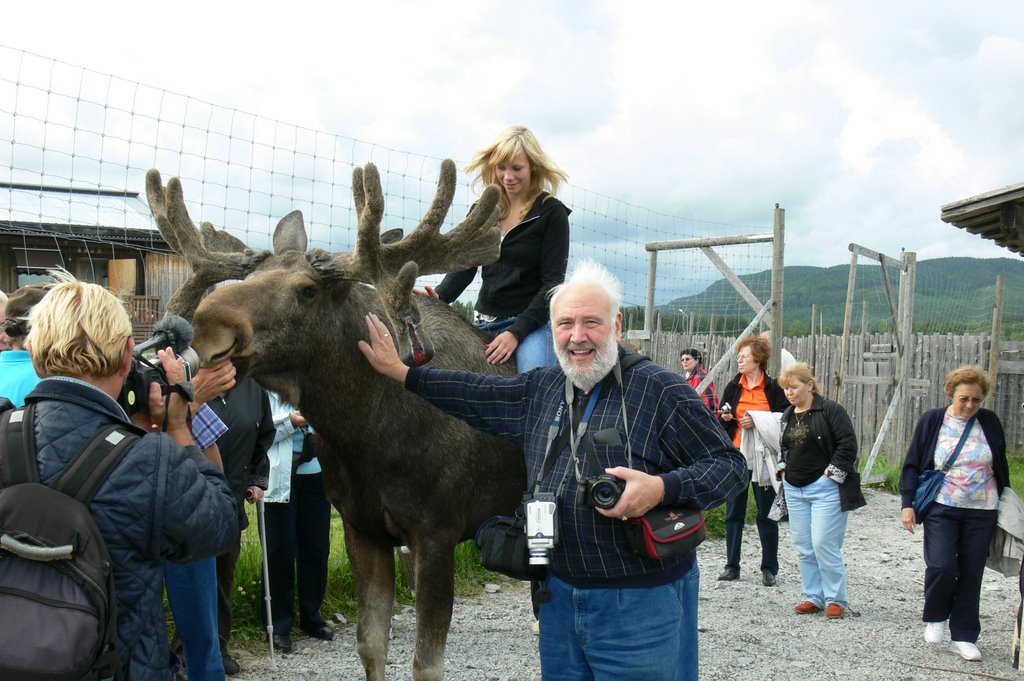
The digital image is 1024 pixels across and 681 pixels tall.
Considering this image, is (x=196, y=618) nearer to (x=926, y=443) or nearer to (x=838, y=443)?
(x=926, y=443)

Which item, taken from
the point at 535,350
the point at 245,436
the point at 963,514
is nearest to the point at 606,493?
the point at 535,350

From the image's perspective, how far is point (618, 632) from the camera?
9.59ft

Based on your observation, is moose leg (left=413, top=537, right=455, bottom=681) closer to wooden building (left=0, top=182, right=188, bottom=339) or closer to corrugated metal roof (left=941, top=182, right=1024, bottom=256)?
corrugated metal roof (left=941, top=182, right=1024, bottom=256)

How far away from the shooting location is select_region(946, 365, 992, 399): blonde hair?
644 cm

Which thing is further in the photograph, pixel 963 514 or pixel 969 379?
pixel 969 379

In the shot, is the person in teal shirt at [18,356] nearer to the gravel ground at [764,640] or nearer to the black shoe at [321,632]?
the gravel ground at [764,640]

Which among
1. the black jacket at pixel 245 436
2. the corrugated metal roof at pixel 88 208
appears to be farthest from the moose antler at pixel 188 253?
the corrugated metal roof at pixel 88 208

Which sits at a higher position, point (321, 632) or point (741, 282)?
point (741, 282)

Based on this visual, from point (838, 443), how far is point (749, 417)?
116 cm

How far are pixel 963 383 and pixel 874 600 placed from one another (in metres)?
2.32

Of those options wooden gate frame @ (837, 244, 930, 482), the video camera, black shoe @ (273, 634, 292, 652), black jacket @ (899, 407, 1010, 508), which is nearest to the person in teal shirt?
the video camera

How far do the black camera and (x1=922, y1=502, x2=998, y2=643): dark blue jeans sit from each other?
4.62m

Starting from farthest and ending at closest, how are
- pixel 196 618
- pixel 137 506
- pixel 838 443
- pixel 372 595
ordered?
pixel 838 443
pixel 372 595
pixel 196 618
pixel 137 506

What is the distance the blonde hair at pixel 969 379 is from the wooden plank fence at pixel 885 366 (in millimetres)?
7243
